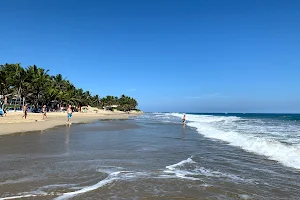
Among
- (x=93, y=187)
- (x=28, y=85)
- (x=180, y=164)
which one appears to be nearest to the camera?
(x=93, y=187)

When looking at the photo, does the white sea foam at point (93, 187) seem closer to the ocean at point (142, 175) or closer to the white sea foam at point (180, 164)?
the ocean at point (142, 175)

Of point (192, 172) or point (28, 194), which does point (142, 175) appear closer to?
point (192, 172)

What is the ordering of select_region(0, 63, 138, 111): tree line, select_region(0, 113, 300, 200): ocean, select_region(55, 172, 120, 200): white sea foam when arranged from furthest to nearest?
select_region(0, 63, 138, 111): tree line < select_region(0, 113, 300, 200): ocean < select_region(55, 172, 120, 200): white sea foam

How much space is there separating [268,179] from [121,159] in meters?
4.65

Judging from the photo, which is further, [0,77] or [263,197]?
[0,77]

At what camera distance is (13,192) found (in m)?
4.79

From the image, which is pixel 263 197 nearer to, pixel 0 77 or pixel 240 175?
pixel 240 175

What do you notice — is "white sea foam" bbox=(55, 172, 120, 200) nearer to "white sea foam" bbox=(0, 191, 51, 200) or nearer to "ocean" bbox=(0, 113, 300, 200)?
"ocean" bbox=(0, 113, 300, 200)

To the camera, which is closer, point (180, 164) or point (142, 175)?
point (142, 175)

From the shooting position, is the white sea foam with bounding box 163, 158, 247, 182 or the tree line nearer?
the white sea foam with bounding box 163, 158, 247, 182

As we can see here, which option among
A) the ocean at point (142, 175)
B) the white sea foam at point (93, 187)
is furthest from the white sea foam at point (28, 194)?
the white sea foam at point (93, 187)

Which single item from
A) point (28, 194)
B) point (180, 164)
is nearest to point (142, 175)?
point (180, 164)

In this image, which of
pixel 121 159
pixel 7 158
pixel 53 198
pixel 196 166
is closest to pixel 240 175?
pixel 196 166

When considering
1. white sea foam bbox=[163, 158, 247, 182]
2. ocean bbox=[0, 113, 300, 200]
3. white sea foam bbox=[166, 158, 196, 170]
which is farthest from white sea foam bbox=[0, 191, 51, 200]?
white sea foam bbox=[166, 158, 196, 170]
